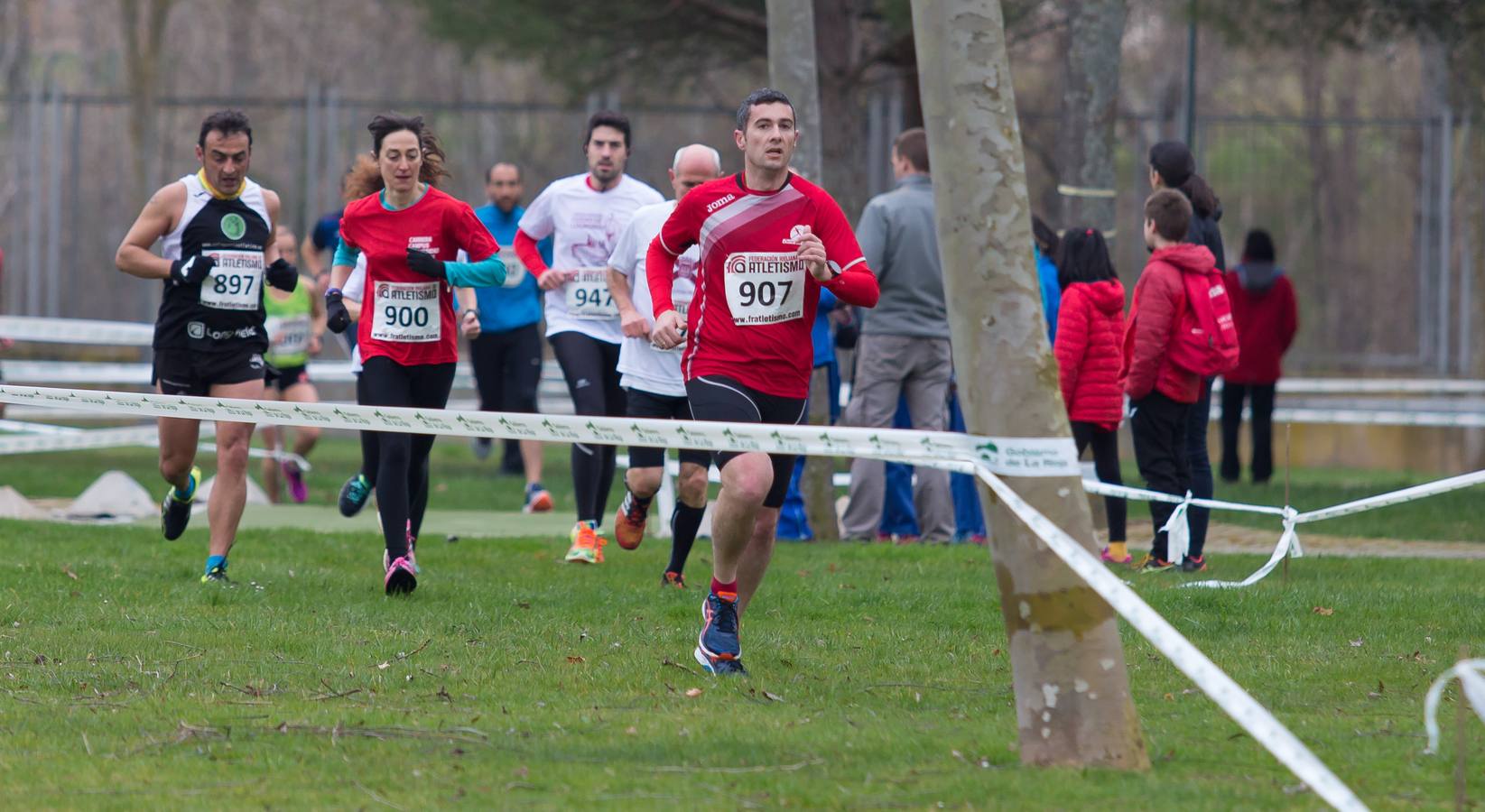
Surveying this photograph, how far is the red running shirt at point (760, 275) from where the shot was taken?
6.18 metres

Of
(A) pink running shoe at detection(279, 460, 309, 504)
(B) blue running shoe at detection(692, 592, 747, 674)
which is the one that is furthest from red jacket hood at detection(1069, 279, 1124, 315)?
(A) pink running shoe at detection(279, 460, 309, 504)

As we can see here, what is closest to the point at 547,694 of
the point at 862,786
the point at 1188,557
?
the point at 862,786

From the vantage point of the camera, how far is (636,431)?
17.7 feet

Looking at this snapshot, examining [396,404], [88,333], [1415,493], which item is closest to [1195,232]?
[1415,493]

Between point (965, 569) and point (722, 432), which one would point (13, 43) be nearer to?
point (965, 569)

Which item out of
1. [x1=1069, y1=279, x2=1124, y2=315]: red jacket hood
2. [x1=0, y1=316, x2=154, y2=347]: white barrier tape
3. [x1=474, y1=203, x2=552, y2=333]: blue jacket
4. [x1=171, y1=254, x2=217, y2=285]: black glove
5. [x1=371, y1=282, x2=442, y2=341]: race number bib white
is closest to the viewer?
[x1=171, y1=254, x2=217, y2=285]: black glove

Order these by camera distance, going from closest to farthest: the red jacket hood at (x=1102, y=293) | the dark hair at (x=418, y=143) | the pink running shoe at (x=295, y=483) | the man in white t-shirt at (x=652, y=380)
Answer: the dark hair at (x=418, y=143) < the man in white t-shirt at (x=652, y=380) < the red jacket hood at (x=1102, y=293) < the pink running shoe at (x=295, y=483)

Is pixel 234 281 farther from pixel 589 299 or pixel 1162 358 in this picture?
pixel 1162 358

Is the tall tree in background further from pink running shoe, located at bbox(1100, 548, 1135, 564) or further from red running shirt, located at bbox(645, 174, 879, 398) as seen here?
red running shirt, located at bbox(645, 174, 879, 398)

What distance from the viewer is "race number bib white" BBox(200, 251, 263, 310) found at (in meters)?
7.95

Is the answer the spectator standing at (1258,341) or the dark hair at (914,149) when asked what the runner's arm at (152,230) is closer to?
the dark hair at (914,149)

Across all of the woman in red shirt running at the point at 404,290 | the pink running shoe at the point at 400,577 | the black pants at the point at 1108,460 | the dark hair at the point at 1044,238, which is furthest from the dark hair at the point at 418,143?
the dark hair at the point at 1044,238

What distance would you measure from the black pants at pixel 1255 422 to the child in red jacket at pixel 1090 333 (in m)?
6.01

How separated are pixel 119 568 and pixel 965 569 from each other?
4.10m
